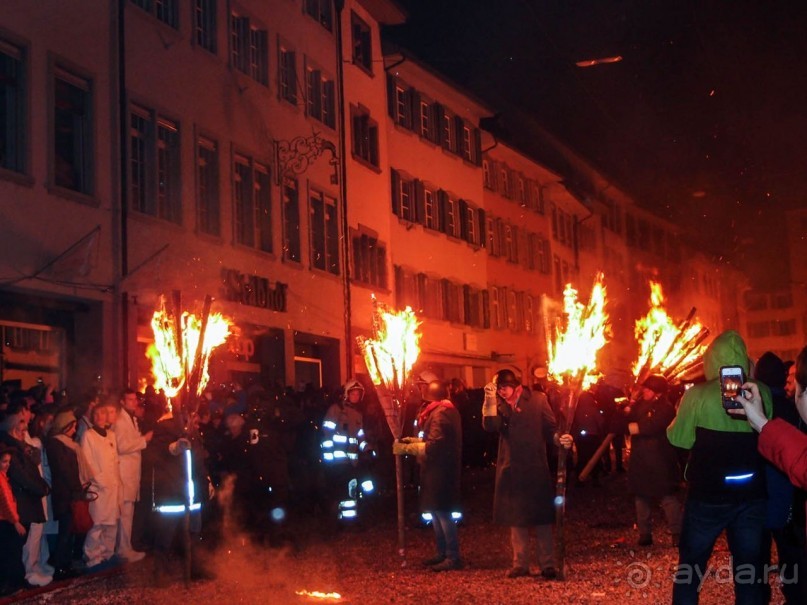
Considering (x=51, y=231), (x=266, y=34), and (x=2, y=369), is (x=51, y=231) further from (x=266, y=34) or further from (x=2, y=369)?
(x=266, y=34)

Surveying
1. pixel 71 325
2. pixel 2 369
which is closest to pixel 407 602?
pixel 2 369

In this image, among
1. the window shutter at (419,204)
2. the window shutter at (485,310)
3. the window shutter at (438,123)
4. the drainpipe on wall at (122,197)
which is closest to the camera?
the drainpipe on wall at (122,197)

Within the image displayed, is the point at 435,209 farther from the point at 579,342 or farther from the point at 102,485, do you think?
the point at 579,342

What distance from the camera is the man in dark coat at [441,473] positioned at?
1241cm

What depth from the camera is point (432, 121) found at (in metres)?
40.8

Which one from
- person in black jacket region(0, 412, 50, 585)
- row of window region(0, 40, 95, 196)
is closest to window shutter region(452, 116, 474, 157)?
row of window region(0, 40, 95, 196)

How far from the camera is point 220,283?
25219 mm

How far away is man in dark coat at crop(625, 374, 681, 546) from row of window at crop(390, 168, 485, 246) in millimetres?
23035

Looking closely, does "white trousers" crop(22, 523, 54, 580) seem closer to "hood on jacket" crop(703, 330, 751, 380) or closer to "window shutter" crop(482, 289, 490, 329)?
"hood on jacket" crop(703, 330, 751, 380)

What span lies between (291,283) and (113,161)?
831cm

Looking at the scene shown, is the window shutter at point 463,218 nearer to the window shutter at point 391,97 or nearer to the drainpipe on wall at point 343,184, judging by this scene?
the window shutter at point 391,97

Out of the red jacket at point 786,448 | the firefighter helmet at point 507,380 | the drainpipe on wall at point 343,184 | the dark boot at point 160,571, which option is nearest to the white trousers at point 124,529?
the dark boot at point 160,571

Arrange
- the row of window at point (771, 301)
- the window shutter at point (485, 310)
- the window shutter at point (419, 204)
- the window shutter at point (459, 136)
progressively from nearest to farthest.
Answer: the window shutter at point (419, 204) → the window shutter at point (459, 136) → the window shutter at point (485, 310) → the row of window at point (771, 301)

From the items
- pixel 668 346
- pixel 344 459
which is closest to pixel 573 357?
pixel 668 346
